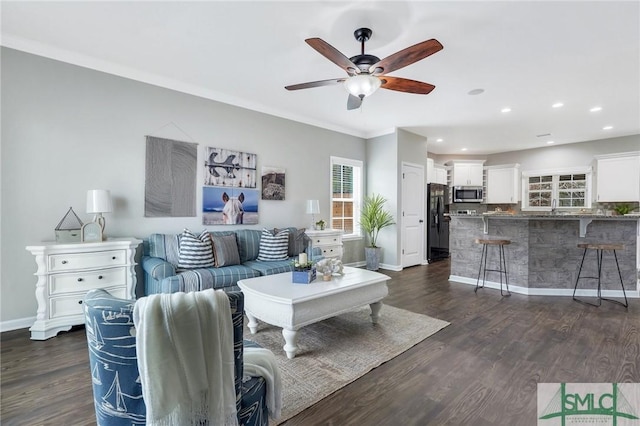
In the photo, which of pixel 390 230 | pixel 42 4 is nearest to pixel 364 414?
pixel 42 4

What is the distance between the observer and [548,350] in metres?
2.54

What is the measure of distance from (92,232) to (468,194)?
8237 millimetres

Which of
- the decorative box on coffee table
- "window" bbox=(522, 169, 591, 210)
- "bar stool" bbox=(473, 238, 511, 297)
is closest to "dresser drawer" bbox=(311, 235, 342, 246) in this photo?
the decorative box on coffee table

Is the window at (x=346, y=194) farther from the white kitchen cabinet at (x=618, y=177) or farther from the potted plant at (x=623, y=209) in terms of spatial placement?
the white kitchen cabinet at (x=618, y=177)

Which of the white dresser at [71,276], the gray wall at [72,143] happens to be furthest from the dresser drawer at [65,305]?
the gray wall at [72,143]

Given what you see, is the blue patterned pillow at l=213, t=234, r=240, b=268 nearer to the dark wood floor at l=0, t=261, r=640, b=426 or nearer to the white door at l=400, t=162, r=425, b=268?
the dark wood floor at l=0, t=261, r=640, b=426

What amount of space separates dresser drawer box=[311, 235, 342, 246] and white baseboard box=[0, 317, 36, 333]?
3376 millimetres

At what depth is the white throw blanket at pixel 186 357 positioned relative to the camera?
97 cm

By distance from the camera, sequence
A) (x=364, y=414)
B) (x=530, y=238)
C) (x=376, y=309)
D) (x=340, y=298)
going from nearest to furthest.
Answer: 1. (x=364, y=414)
2. (x=340, y=298)
3. (x=376, y=309)
4. (x=530, y=238)

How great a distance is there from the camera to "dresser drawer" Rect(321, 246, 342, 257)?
16.0 ft

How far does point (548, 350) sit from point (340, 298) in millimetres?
1836

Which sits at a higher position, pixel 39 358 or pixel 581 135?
pixel 581 135

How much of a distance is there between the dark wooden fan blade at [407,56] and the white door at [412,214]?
3600 mm

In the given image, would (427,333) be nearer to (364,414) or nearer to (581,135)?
(364,414)
